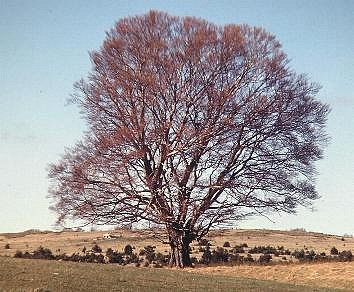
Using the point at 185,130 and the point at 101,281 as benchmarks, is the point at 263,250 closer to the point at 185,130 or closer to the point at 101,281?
the point at 185,130

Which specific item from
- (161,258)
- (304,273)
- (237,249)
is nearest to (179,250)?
(161,258)

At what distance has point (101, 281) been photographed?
18.6 m

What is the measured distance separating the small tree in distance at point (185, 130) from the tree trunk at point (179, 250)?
0.18 feet

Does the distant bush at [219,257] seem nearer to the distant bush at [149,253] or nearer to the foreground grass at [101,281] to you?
the distant bush at [149,253]

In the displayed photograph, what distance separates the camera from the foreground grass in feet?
55.3

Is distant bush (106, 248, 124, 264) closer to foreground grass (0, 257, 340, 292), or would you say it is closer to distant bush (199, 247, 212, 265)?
distant bush (199, 247, 212, 265)

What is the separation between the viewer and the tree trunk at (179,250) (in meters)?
32.5

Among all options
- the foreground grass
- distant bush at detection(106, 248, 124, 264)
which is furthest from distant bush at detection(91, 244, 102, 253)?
the foreground grass

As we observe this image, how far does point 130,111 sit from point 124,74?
6.11ft

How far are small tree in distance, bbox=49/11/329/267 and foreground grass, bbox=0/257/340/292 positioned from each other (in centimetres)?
927

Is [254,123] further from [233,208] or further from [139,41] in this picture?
[139,41]

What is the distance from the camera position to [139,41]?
108 ft

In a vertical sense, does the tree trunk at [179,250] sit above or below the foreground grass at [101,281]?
above

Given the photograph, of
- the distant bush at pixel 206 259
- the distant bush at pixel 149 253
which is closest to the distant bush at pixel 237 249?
the distant bush at pixel 206 259
